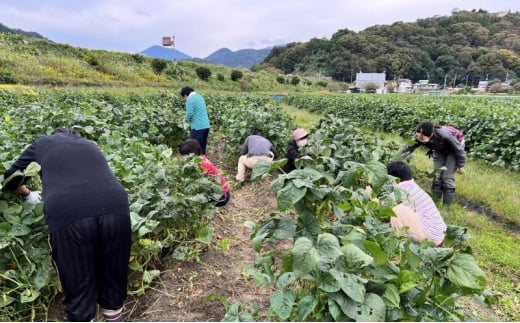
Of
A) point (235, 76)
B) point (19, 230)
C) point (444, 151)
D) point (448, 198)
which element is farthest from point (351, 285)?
point (235, 76)

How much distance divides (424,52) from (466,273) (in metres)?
84.7

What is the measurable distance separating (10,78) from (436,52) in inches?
3114

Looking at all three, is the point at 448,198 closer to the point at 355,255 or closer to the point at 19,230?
the point at 355,255

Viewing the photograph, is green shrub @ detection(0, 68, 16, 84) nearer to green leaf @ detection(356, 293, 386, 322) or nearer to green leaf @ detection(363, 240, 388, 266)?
green leaf @ detection(363, 240, 388, 266)

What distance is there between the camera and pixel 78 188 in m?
1.97

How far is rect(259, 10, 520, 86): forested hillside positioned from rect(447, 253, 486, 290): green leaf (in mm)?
74237

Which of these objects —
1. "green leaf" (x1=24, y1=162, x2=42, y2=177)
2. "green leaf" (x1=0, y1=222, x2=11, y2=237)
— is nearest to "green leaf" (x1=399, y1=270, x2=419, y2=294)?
"green leaf" (x1=24, y1=162, x2=42, y2=177)

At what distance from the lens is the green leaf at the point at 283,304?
1.24 m

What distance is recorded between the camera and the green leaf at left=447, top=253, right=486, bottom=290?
123 centimetres

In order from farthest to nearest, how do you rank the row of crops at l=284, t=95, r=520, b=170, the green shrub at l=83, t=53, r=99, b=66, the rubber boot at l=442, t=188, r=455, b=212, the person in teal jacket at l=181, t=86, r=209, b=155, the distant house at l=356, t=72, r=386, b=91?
1. the distant house at l=356, t=72, r=386, b=91
2. the green shrub at l=83, t=53, r=99, b=66
3. the row of crops at l=284, t=95, r=520, b=170
4. the person in teal jacket at l=181, t=86, r=209, b=155
5. the rubber boot at l=442, t=188, r=455, b=212

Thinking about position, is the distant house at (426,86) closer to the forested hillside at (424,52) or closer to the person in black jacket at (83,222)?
the forested hillside at (424,52)

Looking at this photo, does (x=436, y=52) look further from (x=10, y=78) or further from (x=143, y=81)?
(x=10, y=78)

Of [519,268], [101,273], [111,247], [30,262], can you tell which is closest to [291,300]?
[111,247]

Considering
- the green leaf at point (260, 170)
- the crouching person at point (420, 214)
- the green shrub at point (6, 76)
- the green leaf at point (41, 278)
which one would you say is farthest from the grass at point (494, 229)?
the green shrub at point (6, 76)
